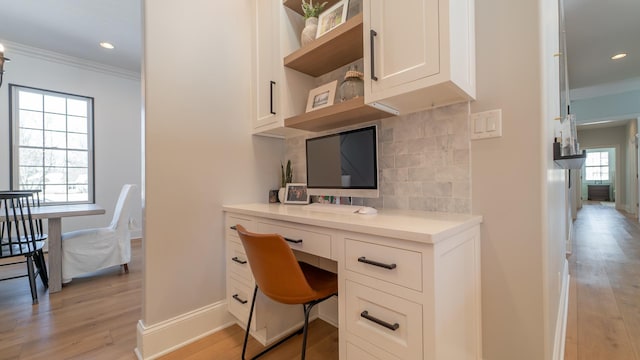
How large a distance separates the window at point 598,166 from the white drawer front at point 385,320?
14.3 metres

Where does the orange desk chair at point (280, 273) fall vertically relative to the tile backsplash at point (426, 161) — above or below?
below

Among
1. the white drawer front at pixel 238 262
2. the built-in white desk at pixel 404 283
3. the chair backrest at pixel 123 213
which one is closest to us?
the built-in white desk at pixel 404 283

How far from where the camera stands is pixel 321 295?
1188 millimetres

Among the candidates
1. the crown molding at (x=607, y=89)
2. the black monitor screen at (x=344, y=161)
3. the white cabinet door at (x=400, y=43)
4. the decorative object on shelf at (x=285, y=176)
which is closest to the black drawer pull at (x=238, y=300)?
the decorative object on shelf at (x=285, y=176)

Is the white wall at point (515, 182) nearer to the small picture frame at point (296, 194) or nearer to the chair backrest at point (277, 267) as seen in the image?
the chair backrest at point (277, 267)

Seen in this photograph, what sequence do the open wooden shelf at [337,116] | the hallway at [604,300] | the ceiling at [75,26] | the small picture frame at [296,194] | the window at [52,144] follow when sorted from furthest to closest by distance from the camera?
the window at [52,144] < the ceiling at [75,26] < the small picture frame at [296,194] < the hallway at [604,300] < the open wooden shelf at [337,116]

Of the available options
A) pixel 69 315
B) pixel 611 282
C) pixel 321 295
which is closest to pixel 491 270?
pixel 321 295

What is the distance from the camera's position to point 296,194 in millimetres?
1960

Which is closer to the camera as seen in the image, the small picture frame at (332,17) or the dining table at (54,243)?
the small picture frame at (332,17)

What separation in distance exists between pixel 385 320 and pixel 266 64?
178 centimetres

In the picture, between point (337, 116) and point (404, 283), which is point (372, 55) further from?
point (404, 283)

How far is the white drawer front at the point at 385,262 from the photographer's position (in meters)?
0.88

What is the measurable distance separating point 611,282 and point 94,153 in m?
6.59

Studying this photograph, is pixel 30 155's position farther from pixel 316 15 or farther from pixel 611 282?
pixel 611 282
